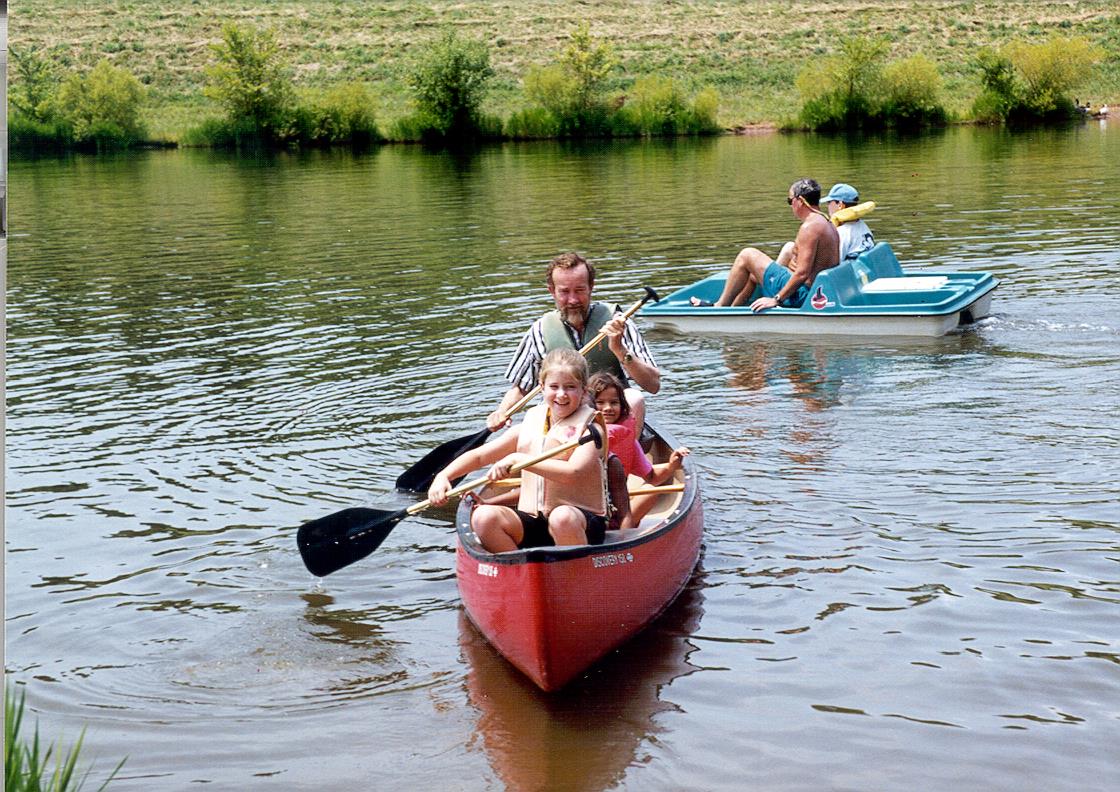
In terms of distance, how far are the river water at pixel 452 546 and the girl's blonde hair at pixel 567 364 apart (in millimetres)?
1236

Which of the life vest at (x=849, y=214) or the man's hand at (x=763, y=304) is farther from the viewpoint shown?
the life vest at (x=849, y=214)

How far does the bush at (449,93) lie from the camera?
54719 millimetres

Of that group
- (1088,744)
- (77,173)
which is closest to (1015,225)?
(1088,744)

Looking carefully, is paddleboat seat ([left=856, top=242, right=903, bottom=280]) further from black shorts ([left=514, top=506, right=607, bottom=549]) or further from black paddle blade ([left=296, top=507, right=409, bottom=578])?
black shorts ([left=514, top=506, right=607, bottom=549])

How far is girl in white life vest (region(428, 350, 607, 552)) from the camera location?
5957 mm

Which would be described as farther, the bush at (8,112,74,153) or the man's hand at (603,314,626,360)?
the bush at (8,112,74,153)

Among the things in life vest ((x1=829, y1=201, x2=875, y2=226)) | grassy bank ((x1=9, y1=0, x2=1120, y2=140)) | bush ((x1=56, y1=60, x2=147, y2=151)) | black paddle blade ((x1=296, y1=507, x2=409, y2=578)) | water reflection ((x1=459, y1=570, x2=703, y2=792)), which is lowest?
water reflection ((x1=459, y1=570, x2=703, y2=792))

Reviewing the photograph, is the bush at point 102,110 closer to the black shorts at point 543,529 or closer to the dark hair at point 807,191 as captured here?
the dark hair at point 807,191

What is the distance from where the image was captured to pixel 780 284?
13320mm

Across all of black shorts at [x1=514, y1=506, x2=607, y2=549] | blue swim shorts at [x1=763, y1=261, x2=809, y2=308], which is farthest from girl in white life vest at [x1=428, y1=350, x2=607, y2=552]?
blue swim shorts at [x1=763, y1=261, x2=809, y2=308]

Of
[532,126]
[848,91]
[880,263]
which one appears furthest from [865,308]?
[848,91]

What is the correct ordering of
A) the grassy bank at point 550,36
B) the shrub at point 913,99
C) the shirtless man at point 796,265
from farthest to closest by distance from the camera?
the grassy bank at point 550,36 < the shrub at point 913,99 < the shirtless man at point 796,265

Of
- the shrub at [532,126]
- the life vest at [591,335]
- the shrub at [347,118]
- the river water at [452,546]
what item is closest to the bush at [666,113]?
the shrub at [532,126]

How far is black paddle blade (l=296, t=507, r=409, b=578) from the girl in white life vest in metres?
0.87
